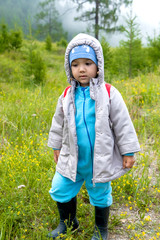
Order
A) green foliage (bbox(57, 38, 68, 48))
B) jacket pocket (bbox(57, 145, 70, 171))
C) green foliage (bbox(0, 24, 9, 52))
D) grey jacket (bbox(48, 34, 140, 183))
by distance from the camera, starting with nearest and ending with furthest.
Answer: grey jacket (bbox(48, 34, 140, 183)) → jacket pocket (bbox(57, 145, 70, 171)) → green foliage (bbox(0, 24, 9, 52)) → green foliage (bbox(57, 38, 68, 48))

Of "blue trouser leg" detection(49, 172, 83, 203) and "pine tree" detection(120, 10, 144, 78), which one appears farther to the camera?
"pine tree" detection(120, 10, 144, 78)

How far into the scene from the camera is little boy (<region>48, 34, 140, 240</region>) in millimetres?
1770

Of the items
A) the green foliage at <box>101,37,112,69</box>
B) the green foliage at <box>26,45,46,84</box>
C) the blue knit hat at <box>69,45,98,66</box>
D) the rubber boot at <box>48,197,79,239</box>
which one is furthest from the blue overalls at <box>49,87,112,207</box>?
the green foliage at <box>101,37,112,69</box>

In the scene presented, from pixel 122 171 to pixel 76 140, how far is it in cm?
46

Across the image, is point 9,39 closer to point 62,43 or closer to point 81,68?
point 62,43

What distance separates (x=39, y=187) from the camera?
101 inches

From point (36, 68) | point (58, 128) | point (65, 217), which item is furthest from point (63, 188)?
point (36, 68)

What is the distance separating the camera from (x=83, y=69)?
1816 mm

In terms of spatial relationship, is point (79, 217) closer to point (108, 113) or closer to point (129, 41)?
point (108, 113)

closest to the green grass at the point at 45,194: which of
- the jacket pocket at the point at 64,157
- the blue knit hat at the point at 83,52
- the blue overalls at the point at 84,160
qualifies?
the blue overalls at the point at 84,160

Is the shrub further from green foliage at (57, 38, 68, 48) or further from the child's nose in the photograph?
green foliage at (57, 38, 68, 48)

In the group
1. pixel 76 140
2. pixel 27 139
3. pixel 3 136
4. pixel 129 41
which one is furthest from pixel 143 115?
pixel 129 41

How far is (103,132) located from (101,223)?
922mm

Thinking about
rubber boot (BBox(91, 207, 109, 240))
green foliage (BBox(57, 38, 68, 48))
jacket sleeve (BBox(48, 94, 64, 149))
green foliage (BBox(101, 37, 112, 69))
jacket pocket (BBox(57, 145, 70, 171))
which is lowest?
rubber boot (BBox(91, 207, 109, 240))
